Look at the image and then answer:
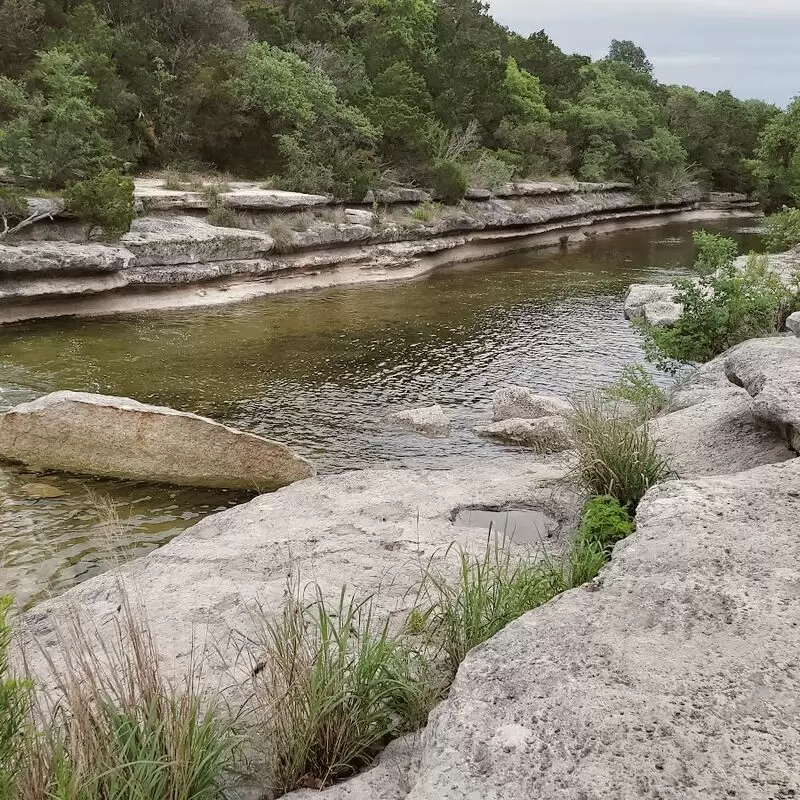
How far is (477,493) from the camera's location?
25.9 ft

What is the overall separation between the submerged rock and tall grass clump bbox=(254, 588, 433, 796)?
7.15m

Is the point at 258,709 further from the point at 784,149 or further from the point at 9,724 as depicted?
the point at 784,149

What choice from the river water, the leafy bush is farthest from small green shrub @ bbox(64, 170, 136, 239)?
the leafy bush

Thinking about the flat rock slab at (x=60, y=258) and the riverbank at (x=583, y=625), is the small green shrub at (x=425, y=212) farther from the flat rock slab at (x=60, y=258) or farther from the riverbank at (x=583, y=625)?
the riverbank at (x=583, y=625)

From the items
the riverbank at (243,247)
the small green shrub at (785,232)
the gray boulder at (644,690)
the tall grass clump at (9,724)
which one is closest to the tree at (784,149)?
the small green shrub at (785,232)

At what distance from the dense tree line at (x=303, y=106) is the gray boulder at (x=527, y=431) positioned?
13.5 meters

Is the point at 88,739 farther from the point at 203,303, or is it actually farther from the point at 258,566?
the point at 203,303

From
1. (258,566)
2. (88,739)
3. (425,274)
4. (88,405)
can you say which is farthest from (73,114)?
(88,739)

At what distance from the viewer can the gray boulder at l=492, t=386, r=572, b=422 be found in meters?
11.3

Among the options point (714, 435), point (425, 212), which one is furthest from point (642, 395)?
point (425, 212)

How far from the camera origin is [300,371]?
1404 centimetres

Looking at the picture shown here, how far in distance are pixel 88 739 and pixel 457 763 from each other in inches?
55.5

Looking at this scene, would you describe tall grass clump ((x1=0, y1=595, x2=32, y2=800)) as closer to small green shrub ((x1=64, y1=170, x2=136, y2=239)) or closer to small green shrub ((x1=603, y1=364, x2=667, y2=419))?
small green shrub ((x1=603, y1=364, x2=667, y2=419))

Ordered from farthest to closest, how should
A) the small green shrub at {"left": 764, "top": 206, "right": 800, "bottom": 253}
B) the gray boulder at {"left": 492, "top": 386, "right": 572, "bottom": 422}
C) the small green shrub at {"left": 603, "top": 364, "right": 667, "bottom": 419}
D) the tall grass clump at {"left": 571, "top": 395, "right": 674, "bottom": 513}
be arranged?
the small green shrub at {"left": 764, "top": 206, "right": 800, "bottom": 253}, the gray boulder at {"left": 492, "top": 386, "right": 572, "bottom": 422}, the small green shrub at {"left": 603, "top": 364, "right": 667, "bottom": 419}, the tall grass clump at {"left": 571, "top": 395, "right": 674, "bottom": 513}
